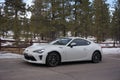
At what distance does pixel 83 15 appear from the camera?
24.4 meters

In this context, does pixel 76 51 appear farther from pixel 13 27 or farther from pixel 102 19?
pixel 102 19

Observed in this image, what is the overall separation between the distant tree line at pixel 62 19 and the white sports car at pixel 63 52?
8305 mm

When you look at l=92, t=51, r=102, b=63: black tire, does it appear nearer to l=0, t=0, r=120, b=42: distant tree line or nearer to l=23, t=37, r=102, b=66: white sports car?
l=23, t=37, r=102, b=66: white sports car

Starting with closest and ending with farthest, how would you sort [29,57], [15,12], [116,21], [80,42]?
1. [29,57]
2. [80,42]
3. [15,12]
4. [116,21]

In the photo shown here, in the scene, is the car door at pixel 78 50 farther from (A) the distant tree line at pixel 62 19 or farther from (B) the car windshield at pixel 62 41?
(A) the distant tree line at pixel 62 19

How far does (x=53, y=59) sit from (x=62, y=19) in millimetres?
12189

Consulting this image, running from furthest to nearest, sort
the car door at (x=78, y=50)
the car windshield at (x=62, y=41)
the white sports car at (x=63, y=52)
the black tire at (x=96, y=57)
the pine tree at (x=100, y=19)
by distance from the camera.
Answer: the pine tree at (x=100, y=19) < the black tire at (x=96, y=57) < the car windshield at (x=62, y=41) < the car door at (x=78, y=50) < the white sports car at (x=63, y=52)

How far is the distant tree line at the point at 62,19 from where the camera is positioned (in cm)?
2042

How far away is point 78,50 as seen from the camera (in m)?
12.2

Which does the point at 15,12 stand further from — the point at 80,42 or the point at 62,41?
the point at 80,42

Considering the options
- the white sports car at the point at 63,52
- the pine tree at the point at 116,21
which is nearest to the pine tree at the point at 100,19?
the pine tree at the point at 116,21

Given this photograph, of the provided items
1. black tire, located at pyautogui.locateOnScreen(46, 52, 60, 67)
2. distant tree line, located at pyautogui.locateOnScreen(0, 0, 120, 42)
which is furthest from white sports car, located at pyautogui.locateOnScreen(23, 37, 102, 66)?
distant tree line, located at pyautogui.locateOnScreen(0, 0, 120, 42)

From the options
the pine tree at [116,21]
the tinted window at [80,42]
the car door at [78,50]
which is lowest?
the car door at [78,50]

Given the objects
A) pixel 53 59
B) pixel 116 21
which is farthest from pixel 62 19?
pixel 53 59
